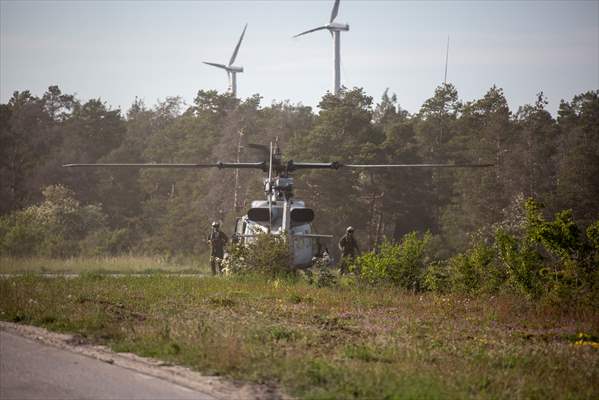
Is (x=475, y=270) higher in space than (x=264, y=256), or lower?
higher

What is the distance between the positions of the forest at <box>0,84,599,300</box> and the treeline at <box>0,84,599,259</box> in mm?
94

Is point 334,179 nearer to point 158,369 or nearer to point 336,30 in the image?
point 336,30

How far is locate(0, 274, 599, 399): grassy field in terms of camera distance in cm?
879

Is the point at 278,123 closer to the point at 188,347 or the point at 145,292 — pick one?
the point at 145,292

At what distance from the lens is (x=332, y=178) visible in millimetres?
49750

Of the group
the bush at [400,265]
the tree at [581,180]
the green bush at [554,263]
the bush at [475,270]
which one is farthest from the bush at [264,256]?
the tree at [581,180]

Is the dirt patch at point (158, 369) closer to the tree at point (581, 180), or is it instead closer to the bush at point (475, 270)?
the bush at point (475, 270)

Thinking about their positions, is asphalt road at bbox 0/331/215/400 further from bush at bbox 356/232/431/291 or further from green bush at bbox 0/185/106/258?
green bush at bbox 0/185/106/258

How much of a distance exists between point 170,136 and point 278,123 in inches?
695

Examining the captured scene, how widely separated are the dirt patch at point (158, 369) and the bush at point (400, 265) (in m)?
8.99

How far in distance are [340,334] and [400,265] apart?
23.6 ft

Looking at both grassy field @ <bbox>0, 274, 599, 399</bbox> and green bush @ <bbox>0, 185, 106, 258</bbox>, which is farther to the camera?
green bush @ <bbox>0, 185, 106, 258</bbox>

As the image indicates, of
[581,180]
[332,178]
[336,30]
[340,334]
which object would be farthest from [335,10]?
[340,334]

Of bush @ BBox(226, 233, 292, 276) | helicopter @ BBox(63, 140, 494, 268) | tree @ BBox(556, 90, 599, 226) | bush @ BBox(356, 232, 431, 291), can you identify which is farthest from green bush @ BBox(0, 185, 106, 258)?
tree @ BBox(556, 90, 599, 226)
